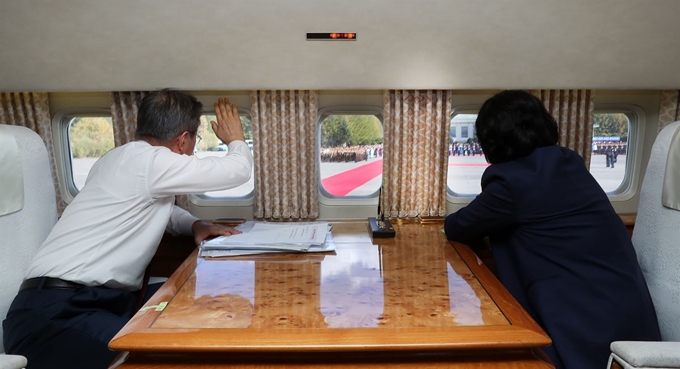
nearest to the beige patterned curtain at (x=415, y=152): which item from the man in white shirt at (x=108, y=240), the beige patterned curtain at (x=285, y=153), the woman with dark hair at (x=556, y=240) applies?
the beige patterned curtain at (x=285, y=153)

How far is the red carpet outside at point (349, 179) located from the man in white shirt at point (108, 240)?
4.47 feet

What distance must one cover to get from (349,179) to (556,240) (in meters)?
1.86

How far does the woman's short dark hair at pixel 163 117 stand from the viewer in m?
1.70

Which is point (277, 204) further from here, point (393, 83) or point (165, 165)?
point (165, 165)

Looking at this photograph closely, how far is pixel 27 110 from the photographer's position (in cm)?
274

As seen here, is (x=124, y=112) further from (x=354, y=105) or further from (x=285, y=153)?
(x=354, y=105)

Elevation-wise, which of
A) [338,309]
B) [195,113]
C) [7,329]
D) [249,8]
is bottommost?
[7,329]

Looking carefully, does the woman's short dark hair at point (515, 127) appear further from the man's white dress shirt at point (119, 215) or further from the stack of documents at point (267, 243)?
the man's white dress shirt at point (119, 215)

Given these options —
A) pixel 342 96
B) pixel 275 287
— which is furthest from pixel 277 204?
pixel 275 287

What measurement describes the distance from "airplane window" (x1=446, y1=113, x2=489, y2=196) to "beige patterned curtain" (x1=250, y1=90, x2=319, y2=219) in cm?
105

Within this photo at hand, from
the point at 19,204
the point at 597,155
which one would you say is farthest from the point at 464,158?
the point at 19,204

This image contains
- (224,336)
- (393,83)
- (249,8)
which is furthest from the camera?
(393,83)

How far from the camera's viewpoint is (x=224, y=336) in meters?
1.02

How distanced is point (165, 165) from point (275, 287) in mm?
628
